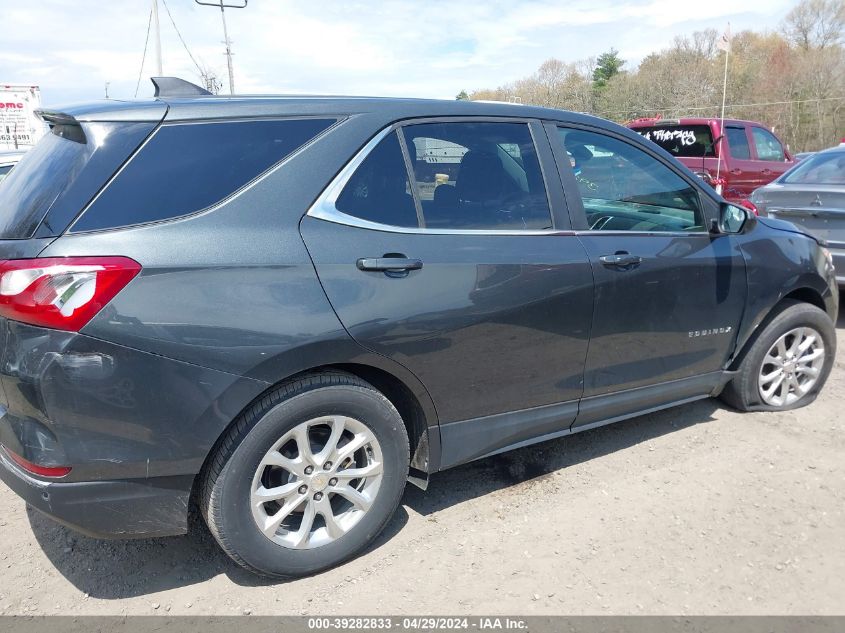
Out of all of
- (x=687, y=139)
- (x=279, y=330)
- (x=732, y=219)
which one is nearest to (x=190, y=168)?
(x=279, y=330)

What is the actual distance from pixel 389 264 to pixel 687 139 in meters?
10.0

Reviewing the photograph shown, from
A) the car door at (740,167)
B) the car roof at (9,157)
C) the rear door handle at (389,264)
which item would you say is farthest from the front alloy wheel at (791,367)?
the car door at (740,167)

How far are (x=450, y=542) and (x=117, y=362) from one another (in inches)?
62.2

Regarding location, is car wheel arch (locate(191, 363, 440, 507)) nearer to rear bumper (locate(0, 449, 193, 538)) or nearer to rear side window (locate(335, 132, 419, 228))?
rear bumper (locate(0, 449, 193, 538))

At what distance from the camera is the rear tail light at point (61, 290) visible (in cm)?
205

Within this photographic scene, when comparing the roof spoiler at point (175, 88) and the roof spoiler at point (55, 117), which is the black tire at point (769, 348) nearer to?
the roof spoiler at point (175, 88)

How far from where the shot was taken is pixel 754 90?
3566 cm

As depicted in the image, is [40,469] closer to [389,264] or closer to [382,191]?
[389,264]

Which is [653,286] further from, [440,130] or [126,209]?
[126,209]

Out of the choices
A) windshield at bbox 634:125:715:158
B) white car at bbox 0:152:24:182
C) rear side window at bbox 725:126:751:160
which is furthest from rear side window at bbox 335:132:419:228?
rear side window at bbox 725:126:751:160

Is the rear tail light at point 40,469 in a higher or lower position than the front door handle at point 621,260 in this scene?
lower

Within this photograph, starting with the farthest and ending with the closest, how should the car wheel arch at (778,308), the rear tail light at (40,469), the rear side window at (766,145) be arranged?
the rear side window at (766,145), the car wheel arch at (778,308), the rear tail light at (40,469)

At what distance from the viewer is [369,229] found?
2539 millimetres

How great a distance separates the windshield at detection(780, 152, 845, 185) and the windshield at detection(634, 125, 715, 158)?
4.21 metres
